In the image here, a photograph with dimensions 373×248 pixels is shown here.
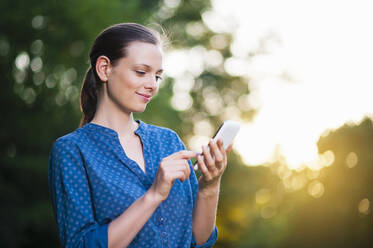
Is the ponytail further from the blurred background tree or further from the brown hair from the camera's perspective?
the blurred background tree

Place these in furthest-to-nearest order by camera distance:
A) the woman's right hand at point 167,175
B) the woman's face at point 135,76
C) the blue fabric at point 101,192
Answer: the woman's face at point 135,76
the blue fabric at point 101,192
the woman's right hand at point 167,175

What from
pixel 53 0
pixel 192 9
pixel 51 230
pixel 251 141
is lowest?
pixel 51 230

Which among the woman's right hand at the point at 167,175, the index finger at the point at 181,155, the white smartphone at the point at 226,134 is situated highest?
the white smartphone at the point at 226,134

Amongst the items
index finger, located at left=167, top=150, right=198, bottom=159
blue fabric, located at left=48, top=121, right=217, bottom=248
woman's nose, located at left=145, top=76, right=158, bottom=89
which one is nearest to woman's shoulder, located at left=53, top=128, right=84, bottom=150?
blue fabric, located at left=48, top=121, right=217, bottom=248

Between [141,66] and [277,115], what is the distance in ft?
99.3

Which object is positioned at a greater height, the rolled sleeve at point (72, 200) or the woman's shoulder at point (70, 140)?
the woman's shoulder at point (70, 140)

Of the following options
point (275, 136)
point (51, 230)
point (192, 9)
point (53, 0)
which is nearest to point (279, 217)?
point (275, 136)

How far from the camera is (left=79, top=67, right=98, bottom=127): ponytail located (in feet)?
9.33

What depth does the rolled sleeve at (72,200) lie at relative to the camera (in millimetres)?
2173

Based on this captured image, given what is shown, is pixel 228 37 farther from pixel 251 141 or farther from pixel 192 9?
pixel 251 141

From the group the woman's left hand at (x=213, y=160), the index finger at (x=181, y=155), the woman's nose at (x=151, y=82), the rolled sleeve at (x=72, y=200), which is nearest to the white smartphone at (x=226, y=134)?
the woman's left hand at (x=213, y=160)

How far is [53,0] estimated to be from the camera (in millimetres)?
18734

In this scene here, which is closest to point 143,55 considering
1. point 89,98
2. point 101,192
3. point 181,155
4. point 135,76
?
point 135,76

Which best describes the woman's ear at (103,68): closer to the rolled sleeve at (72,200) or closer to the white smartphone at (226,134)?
the rolled sleeve at (72,200)
